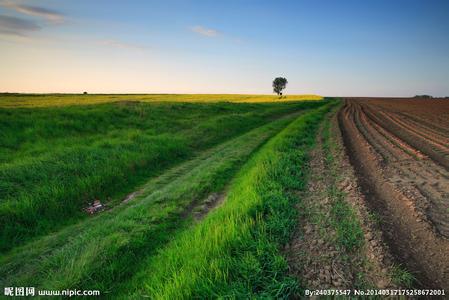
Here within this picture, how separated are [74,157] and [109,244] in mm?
5915

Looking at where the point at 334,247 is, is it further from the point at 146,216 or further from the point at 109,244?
the point at 146,216

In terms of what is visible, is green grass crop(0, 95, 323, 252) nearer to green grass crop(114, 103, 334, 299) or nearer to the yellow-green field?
green grass crop(114, 103, 334, 299)

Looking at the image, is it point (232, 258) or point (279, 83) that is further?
point (279, 83)

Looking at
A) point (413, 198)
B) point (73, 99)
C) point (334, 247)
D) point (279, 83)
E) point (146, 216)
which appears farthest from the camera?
point (279, 83)

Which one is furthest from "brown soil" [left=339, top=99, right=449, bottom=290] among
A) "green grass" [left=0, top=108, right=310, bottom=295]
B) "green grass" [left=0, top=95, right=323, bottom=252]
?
"green grass" [left=0, top=95, right=323, bottom=252]

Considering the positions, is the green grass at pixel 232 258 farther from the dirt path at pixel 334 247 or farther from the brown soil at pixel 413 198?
the brown soil at pixel 413 198

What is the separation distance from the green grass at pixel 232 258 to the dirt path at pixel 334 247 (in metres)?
0.26

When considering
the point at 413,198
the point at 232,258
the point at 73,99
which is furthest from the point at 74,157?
the point at 73,99

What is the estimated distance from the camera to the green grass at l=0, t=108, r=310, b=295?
4465 millimetres

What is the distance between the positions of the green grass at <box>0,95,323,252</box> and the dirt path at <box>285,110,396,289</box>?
569 centimetres

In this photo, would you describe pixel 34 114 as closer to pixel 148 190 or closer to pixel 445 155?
pixel 148 190

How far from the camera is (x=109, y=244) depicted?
5188 mm

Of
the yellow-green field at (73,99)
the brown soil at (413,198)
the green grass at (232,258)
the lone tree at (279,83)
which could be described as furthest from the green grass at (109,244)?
the lone tree at (279,83)

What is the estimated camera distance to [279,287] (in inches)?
138
